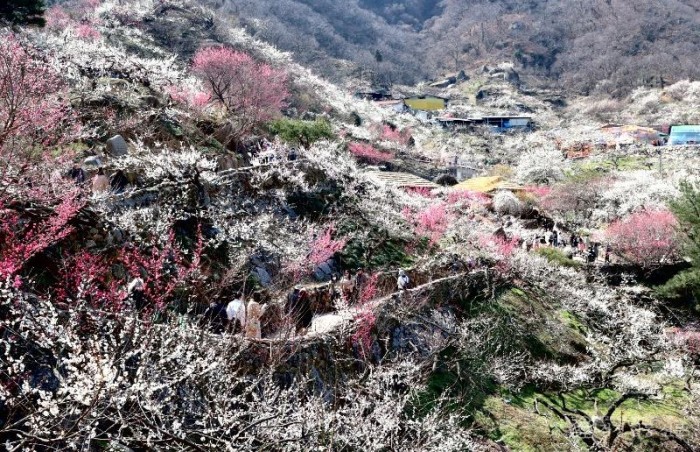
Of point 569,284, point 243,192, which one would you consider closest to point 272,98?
point 243,192

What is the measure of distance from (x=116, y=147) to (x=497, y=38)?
127m

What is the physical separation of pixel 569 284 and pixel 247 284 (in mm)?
13537

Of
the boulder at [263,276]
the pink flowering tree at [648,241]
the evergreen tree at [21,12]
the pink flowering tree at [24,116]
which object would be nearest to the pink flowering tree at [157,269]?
the boulder at [263,276]

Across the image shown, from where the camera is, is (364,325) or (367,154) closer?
(364,325)

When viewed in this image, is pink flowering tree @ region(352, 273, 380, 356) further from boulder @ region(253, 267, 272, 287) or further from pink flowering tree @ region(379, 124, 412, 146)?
pink flowering tree @ region(379, 124, 412, 146)

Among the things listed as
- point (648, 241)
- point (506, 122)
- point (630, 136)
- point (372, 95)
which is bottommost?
point (648, 241)

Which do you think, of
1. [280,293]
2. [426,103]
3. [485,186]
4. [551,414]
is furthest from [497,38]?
[280,293]

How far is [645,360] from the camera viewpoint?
45.0 feet

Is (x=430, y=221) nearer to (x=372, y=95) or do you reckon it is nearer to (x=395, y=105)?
(x=395, y=105)

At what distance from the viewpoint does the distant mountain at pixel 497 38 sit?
87.4 meters

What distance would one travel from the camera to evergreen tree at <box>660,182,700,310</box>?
15.1 metres

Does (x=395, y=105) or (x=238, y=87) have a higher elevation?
(x=238, y=87)

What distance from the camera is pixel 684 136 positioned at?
52.8 meters

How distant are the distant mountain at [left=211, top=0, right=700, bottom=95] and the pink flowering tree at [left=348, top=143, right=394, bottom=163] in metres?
45.1
